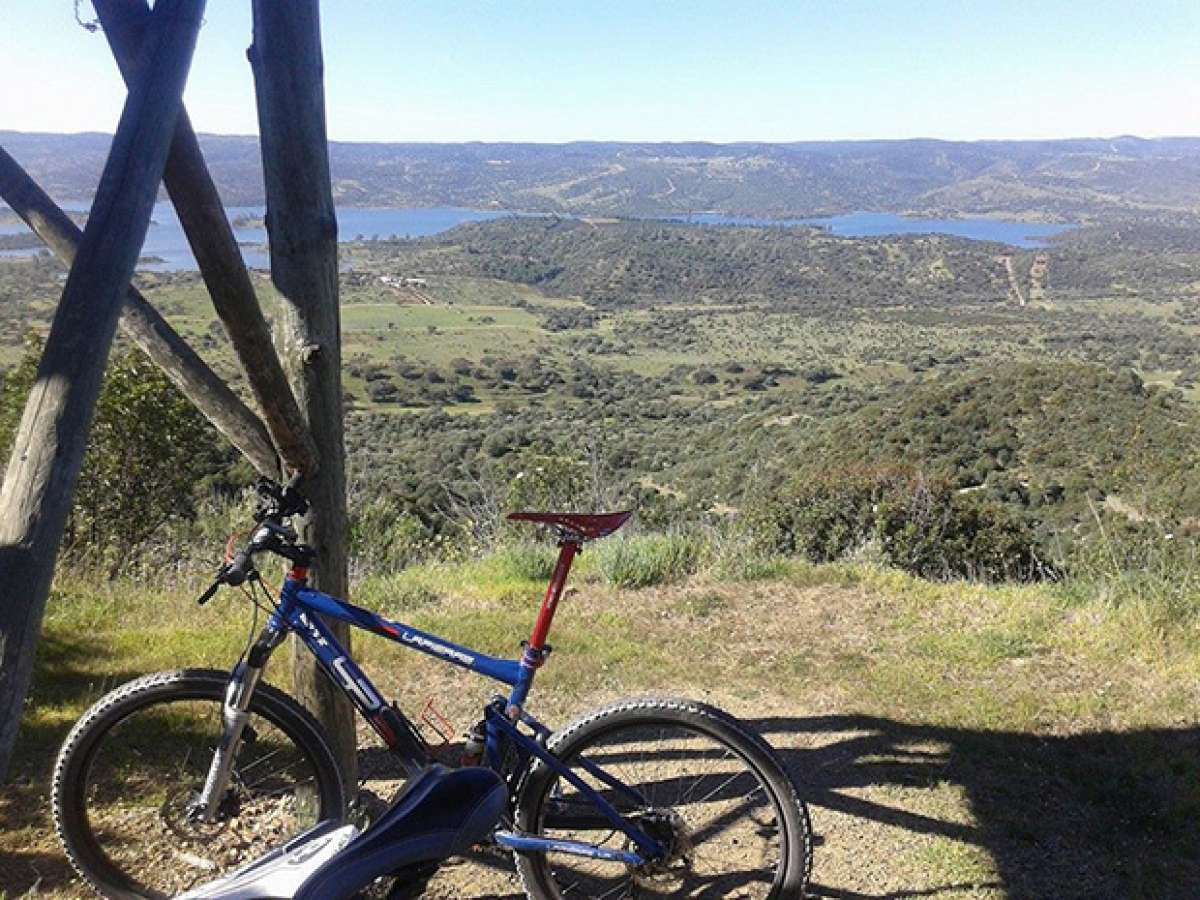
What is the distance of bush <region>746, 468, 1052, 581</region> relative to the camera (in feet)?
24.8

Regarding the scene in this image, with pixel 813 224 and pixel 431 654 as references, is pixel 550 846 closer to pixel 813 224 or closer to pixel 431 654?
pixel 431 654

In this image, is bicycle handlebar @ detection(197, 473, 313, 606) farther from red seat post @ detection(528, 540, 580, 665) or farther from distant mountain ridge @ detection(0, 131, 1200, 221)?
distant mountain ridge @ detection(0, 131, 1200, 221)

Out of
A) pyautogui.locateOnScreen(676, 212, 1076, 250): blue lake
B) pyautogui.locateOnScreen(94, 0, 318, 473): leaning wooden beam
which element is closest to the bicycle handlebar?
pyautogui.locateOnScreen(94, 0, 318, 473): leaning wooden beam

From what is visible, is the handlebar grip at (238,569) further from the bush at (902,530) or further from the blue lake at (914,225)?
the blue lake at (914,225)

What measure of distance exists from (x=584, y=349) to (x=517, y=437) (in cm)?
4683

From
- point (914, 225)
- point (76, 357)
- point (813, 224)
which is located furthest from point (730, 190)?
point (76, 357)

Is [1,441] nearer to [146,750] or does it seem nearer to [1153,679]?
[146,750]

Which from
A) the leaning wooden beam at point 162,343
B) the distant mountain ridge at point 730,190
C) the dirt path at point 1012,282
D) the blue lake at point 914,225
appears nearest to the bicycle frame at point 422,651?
A: the leaning wooden beam at point 162,343

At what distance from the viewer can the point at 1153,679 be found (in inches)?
173

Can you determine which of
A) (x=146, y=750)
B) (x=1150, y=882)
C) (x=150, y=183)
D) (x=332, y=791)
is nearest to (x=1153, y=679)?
(x=1150, y=882)

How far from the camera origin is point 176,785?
2.97 metres

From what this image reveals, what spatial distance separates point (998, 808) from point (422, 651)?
90.5 inches

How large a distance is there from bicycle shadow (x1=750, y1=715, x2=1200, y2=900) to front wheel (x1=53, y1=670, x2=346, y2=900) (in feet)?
5.68

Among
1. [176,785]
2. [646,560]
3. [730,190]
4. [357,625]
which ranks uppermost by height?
[730,190]
